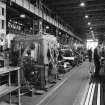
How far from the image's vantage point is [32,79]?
195 inches

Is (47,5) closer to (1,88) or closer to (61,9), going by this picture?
(61,9)

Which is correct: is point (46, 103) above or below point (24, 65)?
below

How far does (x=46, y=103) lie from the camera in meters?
3.75

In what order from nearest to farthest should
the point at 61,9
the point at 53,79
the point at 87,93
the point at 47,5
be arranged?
the point at 87,93 < the point at 53,79 < the point at 47,5 < the point at 61,9

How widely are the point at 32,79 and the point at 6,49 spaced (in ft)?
4.37

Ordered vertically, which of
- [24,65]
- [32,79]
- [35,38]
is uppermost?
[35,38]

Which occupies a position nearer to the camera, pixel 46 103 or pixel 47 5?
pixel 46 103

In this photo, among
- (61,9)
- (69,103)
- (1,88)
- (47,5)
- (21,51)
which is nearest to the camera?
(1,88)

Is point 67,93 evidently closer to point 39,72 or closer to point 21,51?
point 39,72

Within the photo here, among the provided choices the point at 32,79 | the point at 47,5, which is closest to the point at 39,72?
the point at 32,79

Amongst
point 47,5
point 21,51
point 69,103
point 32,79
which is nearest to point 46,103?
point 69,103

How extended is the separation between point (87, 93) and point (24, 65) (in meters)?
2.19

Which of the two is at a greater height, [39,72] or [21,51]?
[21,51]

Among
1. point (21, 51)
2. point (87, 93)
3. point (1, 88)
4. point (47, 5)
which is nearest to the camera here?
point (1, 88)
